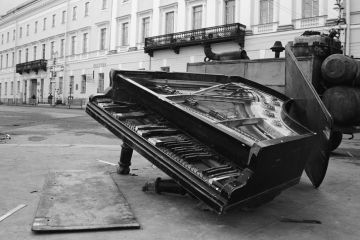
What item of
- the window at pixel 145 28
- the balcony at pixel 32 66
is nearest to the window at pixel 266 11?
the window at pixel 145 28

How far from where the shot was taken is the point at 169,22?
101 ft

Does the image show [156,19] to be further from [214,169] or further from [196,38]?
[214,169]

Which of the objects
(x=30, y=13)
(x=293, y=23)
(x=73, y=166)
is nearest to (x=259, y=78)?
(x=73, y=166)

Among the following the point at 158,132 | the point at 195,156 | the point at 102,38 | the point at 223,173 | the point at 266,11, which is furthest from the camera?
the point at 102,38

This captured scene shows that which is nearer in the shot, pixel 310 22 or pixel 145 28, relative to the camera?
pixel 310 22

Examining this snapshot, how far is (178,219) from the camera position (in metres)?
3.64

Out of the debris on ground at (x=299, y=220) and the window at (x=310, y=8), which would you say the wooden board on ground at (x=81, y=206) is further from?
the window at (x=310, y=8)

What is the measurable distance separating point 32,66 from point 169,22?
932 inches

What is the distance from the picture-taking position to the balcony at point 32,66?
45431 millimetres

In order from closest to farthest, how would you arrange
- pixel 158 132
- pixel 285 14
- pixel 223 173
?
pixel 223 173
pixel 158 132
pixel 285 14

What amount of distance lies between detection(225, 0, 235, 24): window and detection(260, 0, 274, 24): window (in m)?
2.21

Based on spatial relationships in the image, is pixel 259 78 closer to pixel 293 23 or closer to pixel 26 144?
pixel 26 144

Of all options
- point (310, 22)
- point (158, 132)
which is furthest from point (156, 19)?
point (158, 132)

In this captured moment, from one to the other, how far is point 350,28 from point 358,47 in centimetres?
111
